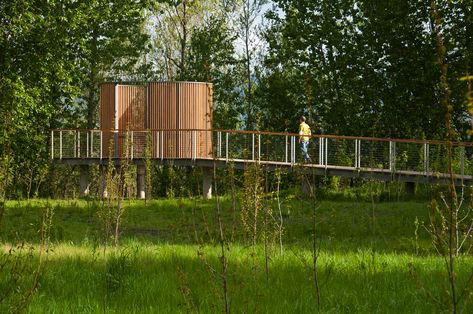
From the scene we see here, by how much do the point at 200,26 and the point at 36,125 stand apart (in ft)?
43.9

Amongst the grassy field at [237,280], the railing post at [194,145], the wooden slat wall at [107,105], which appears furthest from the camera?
the wooden slat wall at [107,105]

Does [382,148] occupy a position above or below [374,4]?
below

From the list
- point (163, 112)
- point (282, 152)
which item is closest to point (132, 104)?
point (163, 112)

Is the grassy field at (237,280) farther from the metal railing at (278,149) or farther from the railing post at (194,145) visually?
the railing post at (194,145)

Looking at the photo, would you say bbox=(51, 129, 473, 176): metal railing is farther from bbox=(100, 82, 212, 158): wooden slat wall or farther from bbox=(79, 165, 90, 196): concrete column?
bbox=(79, 165, 90, 196): concrete column

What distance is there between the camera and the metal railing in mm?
19391

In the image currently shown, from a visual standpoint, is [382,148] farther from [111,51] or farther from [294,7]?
[111,51]

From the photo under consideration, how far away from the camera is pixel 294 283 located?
656 cm

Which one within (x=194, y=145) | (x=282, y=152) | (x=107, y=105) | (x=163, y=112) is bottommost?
(x=282, y=152)

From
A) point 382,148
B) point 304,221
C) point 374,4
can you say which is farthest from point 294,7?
point 304,221

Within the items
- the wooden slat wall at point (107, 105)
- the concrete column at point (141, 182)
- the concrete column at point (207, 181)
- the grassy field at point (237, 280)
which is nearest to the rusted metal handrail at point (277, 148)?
the wooden slat wall at point (107, 105)

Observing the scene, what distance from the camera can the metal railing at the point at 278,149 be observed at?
763 inches

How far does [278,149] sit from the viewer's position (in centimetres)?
2311

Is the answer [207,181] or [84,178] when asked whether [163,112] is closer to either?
[207,181]
